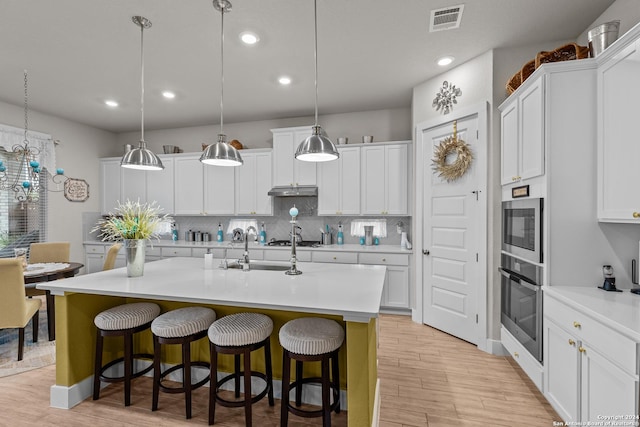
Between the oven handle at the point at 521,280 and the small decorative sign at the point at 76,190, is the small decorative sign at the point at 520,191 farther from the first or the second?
the small decorative sign at the point at 76,190

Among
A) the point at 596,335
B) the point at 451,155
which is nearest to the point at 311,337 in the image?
the point at 596,335

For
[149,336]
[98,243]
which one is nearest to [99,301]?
[149,336]

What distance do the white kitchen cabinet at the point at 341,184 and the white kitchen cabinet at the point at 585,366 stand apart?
2704 mm

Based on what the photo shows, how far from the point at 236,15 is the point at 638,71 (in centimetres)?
266

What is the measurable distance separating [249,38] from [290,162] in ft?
6.82

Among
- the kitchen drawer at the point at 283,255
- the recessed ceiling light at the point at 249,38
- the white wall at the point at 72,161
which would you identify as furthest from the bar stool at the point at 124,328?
the white wall at the point at 72,161

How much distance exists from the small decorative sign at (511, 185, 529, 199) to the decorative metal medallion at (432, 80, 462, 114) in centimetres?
125

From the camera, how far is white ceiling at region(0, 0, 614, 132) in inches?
92.9

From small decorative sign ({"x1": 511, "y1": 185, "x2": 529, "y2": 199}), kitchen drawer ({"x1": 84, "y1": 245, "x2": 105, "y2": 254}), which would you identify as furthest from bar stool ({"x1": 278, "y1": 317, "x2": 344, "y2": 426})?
kitchen drawer ({"x1": 84, "y1": 245, "x2": 105, "y2": 254})

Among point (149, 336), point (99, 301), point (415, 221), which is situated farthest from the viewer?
point (415, 221)

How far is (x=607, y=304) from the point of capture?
171cm

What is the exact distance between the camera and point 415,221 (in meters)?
3.87

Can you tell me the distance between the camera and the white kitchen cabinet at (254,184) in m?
4.84

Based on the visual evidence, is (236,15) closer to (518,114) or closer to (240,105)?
(240,105)
